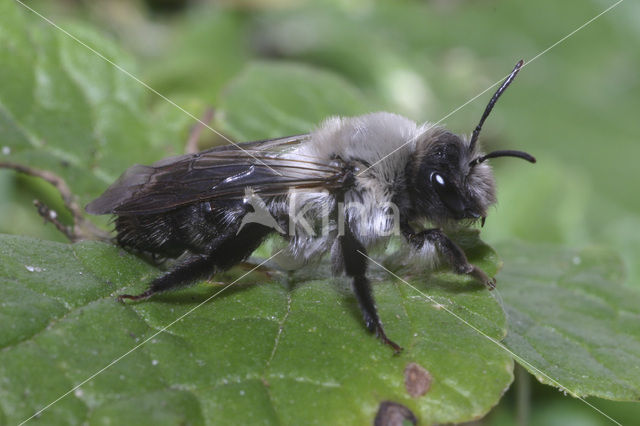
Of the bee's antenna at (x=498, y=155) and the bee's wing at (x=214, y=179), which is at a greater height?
the bee's antenna at (x=498, y=155)

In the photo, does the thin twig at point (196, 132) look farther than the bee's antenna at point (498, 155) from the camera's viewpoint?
Yes

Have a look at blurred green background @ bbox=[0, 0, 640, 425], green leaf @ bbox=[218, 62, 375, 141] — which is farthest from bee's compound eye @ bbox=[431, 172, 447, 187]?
blurred green background @ bbox=[0, 0, 640, 425]

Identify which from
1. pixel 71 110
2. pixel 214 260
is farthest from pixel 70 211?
pixel 214 260

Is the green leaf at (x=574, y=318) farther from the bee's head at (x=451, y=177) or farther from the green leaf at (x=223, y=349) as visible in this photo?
the bee's head at (x=451, y=177)

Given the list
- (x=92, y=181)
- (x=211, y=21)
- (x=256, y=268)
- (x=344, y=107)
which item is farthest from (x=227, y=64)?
(x=256, y=268)

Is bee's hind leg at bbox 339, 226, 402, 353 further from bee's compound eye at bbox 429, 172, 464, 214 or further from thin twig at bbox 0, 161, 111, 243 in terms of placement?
thin twig at bbox 0, 161, 111, 243

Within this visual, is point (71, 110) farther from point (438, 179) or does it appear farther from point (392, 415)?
point (392, 415)

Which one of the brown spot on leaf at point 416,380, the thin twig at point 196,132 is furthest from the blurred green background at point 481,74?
the brown spot on leaf at point 416,380
